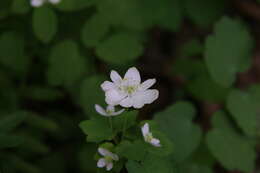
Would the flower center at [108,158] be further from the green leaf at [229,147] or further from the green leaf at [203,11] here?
the green leaf at [203,11]

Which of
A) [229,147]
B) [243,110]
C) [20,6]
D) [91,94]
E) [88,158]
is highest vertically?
[20,6]

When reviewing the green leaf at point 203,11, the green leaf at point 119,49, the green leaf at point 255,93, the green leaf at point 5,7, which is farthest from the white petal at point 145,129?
the green leaf at point 203,11

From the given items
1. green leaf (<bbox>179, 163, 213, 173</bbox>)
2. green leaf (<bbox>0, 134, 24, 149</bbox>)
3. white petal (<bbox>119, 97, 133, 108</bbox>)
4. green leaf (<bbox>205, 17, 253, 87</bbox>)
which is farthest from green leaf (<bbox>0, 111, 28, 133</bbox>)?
green leaf (<bbox>205, 17, 253, 87</bbox>)

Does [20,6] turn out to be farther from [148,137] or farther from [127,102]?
[148,137]

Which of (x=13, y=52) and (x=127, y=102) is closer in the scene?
(x=127, y=102)

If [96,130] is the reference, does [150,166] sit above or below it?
below

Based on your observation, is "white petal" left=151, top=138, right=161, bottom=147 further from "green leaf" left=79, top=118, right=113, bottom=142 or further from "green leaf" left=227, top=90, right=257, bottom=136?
"green leaf" left=227, top=90, right=257, bottom=136

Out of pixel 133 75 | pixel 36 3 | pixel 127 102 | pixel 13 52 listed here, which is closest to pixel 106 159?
pixel 127 102
